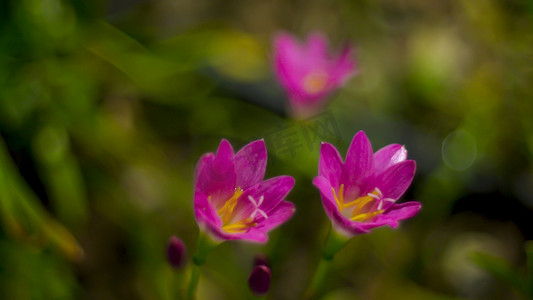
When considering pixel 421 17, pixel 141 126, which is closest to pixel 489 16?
pixel 421 17

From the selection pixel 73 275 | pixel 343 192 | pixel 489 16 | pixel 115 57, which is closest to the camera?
pixel 343 192

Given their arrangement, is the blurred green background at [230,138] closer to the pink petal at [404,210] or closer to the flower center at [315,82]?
the flower center at [315,82]

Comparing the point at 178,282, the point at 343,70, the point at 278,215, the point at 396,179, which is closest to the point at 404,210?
the point at 396,179

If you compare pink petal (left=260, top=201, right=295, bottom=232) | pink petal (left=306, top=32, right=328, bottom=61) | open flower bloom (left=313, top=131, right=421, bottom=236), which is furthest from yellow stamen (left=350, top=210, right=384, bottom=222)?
pink petal (left=306, top=32, right=328, bottom=61)

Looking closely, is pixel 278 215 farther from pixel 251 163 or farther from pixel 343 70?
pixel 343 70

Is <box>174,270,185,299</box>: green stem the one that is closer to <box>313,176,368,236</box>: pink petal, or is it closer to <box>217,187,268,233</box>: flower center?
<box>217,187,268,233</box>: flower center

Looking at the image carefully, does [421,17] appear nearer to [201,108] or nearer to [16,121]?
[201,108]
